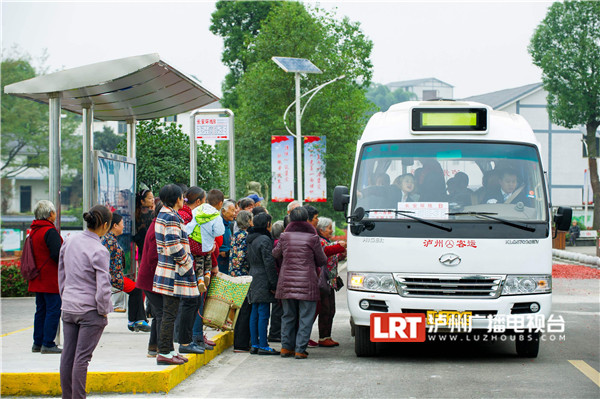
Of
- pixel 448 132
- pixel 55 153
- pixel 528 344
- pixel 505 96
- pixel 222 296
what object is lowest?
pixel 528 344

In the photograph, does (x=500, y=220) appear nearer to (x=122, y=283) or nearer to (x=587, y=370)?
(x=587, y=370)

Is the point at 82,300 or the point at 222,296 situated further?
the point at 222,296

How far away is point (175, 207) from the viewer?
8570 millimetres

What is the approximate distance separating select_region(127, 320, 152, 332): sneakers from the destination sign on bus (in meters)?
4.56

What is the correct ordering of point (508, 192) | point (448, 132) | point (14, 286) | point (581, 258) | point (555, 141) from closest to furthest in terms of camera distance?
point (508, 192) < point (448, 132) < point (14, 286) < point (581, 258) < point (555, 141)

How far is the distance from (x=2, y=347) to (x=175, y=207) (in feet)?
10.3

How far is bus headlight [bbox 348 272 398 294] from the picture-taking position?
31.4 ft

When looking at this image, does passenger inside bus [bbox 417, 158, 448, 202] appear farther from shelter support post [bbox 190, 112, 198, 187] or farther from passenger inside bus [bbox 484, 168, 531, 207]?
shelter support post [bbox 190, 112, 198, 187]

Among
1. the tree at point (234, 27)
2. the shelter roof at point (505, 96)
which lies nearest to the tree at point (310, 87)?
the tree at point (234, 27)

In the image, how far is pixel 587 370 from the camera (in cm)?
948

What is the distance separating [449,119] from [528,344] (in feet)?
9.27

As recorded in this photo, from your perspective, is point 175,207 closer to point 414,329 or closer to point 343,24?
point 414,329

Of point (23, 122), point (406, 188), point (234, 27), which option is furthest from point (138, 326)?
point (23, 122)

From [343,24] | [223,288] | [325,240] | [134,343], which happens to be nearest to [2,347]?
[134,343]
